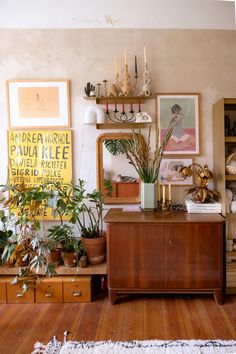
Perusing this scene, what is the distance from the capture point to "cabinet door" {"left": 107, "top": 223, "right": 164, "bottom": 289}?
239 cm

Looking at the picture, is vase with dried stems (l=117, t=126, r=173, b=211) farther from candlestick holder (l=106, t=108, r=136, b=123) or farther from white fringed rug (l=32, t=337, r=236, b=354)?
white fringed rug (l=32, t=337, r=236, b=354)

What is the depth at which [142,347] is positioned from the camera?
1.88 metres

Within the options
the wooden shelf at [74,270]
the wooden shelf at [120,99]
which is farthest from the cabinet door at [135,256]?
the wooden shelf at [120,99]

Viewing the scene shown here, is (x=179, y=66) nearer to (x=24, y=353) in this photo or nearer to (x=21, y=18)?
(x=21, y=18)

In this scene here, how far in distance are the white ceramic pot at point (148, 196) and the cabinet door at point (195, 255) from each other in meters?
0.34

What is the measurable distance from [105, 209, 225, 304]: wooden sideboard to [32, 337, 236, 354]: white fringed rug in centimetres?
51

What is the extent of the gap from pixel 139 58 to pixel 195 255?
1.95 meters

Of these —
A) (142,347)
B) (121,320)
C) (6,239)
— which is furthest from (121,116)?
(142,347)

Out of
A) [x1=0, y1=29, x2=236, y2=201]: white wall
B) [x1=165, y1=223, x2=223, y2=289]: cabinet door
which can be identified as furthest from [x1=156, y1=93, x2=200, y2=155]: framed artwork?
[x1=165, y1=223, x2=223, y2=289]: cabinet door

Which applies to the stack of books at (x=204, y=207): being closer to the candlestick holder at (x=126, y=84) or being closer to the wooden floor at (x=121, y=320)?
the wooden floor at (x=121, y=320)

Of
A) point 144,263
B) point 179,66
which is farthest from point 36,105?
point 144,263

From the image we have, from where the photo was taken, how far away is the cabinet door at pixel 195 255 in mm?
2365

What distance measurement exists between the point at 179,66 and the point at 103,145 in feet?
3.59

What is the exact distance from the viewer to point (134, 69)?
9.29ft
